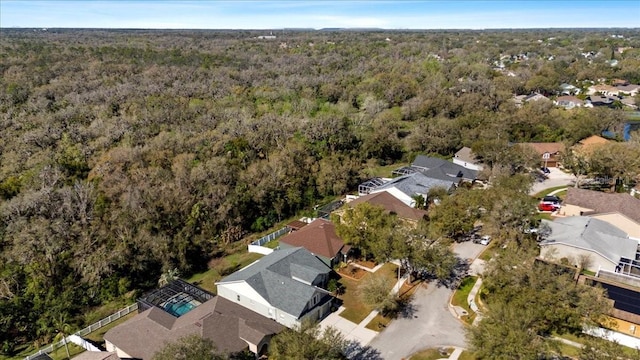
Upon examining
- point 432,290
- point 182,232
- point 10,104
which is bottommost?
point 432,290

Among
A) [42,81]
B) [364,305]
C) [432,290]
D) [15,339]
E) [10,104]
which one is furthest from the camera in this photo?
[42,81]

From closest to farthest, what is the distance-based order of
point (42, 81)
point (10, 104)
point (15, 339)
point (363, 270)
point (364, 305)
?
→ point (15, 339) → point (364, 305) → point (363, 270) → point (10, 104) → point (42, 81)

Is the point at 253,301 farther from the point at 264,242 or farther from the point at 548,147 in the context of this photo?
the point at 548,147

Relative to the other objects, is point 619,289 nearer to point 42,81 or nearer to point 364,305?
point 364,305

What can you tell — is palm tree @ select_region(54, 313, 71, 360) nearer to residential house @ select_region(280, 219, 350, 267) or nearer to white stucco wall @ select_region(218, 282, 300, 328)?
white stucco wall @ select_region(218, 282, 300, 328)

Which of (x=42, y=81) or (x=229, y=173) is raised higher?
(x=42, y=81)

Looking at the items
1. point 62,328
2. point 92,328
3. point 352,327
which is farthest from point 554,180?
point 62,328

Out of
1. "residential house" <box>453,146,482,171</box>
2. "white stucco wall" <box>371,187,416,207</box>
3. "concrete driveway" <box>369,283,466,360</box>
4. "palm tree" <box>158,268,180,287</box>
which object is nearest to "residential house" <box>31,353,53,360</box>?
"palm tree" <box>158,268,180,287</box>

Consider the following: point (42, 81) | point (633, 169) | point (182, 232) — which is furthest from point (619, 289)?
point (42, 81)
